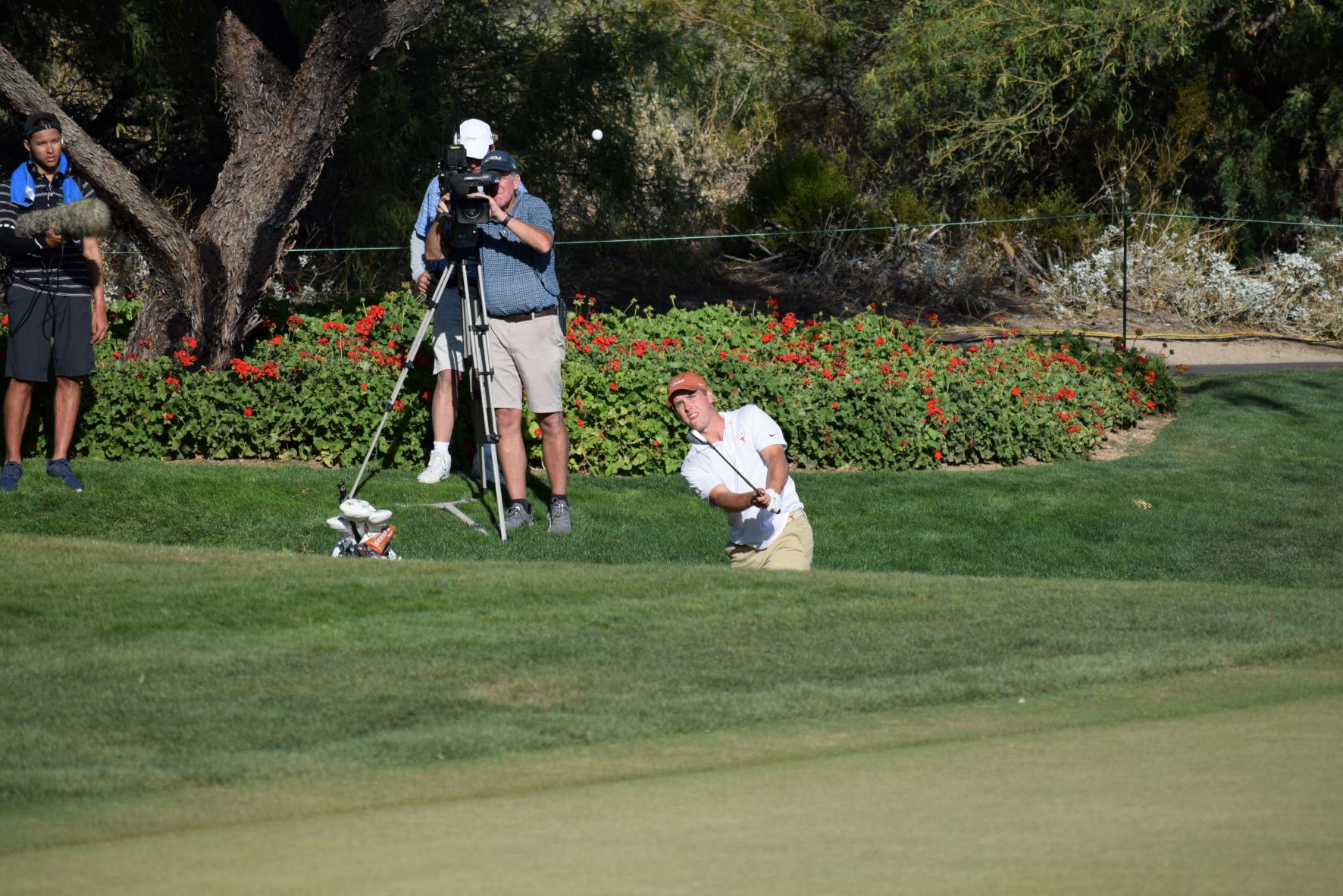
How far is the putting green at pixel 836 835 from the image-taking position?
3283mm

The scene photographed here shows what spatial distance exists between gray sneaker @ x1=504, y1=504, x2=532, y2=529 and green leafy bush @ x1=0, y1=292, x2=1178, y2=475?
136 centimetres

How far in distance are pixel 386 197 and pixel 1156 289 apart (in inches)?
369

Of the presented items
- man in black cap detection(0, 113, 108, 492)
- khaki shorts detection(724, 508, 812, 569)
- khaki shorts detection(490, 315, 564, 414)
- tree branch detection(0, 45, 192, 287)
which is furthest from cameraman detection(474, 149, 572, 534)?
tree branch detection(0, 45, 192, 287)

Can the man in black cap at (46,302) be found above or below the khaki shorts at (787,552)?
above

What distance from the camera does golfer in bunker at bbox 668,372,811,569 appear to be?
712cm

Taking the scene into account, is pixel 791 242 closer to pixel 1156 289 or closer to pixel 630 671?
pixel 1156 289

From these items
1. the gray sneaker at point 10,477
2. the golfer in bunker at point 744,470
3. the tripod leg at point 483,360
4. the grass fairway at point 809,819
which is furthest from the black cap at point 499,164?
the grass fairway at point 809,819

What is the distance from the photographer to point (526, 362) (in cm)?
858

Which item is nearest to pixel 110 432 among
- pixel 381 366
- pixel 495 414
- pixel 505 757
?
pixel 381 366

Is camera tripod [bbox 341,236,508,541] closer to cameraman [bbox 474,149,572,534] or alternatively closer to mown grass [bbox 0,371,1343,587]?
cameraman [bbox 474,149,572,534]

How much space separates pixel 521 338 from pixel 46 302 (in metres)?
2.70

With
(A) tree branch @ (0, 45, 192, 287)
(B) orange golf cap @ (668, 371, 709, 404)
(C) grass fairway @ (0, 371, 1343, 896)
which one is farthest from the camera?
(A) tree branch @ (0, 45, 192, 287)

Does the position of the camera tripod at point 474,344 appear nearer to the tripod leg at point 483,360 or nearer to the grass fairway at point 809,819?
the tripod leg at point 483,360

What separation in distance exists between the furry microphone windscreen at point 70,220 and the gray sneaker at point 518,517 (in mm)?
2688
